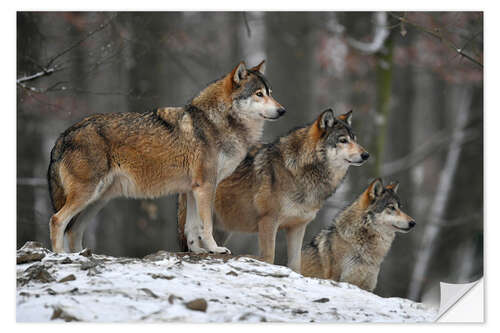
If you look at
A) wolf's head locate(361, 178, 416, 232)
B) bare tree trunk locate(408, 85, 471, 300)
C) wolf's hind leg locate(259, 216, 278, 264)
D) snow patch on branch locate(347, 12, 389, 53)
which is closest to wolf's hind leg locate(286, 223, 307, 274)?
wolf's hind leg locate(259, 216, 278, 264)

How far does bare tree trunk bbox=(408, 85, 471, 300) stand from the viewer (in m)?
12.0

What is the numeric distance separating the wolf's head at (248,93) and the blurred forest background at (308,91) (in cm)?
86

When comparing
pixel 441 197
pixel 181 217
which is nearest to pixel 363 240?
pixel 181 217

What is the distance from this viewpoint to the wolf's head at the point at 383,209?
637cm

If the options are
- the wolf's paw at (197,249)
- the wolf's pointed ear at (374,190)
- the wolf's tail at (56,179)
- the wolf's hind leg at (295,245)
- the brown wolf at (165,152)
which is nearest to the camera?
the brown wolf at (165,152)

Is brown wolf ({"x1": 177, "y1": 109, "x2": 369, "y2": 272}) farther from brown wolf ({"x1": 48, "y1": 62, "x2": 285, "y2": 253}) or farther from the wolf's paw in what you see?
brown wolf ({"x1": 48, "y1": 62, "x2": 285, "y2": 253})

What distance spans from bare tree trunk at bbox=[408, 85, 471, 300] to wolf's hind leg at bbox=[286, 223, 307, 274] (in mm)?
5974

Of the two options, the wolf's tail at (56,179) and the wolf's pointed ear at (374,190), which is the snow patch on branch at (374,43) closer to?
the wolf's pointed ear at (374,190)

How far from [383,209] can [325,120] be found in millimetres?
1125

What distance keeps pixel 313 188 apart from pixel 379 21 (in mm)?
3612

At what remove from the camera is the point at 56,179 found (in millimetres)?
5730

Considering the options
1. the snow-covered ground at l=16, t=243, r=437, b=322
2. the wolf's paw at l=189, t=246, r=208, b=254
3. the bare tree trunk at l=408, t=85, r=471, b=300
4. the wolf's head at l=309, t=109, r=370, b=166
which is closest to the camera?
the snow-covered ground at l=16, t=243, r=437, b=322

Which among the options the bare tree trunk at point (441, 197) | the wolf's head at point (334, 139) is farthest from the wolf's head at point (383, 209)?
the bare tree trunk at point (441, 197)
